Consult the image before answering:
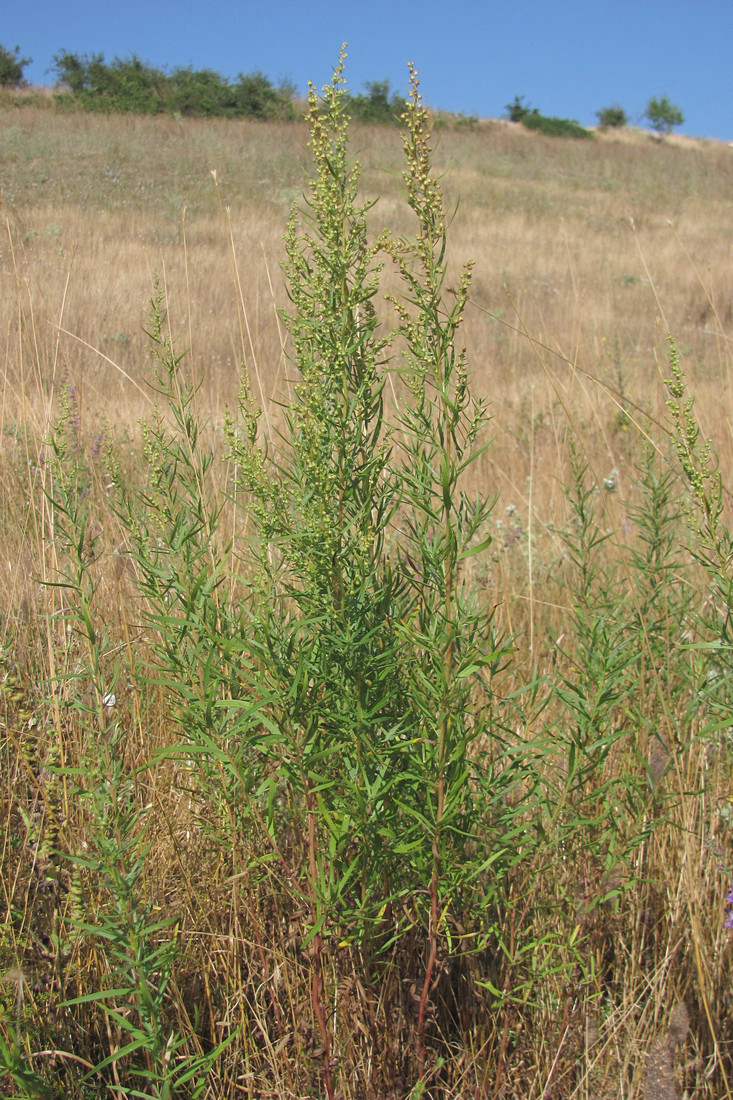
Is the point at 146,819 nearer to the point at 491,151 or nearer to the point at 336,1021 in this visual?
the point at 336,1021

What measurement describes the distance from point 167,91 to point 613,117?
2938 cm

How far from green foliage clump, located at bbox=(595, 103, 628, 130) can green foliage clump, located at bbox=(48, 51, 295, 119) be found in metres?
24.6

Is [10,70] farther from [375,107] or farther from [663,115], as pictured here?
[663,115]

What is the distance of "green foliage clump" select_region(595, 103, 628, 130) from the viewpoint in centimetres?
4322

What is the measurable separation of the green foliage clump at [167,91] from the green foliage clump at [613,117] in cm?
2460

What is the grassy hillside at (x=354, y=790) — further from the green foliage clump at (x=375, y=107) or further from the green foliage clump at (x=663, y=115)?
the green foliage clump at (x=663, y=115)

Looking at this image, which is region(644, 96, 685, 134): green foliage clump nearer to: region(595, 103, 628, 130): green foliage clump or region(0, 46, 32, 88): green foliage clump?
region(595, 103, 628, 130): green foliage clump

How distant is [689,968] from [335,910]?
807 millimetres

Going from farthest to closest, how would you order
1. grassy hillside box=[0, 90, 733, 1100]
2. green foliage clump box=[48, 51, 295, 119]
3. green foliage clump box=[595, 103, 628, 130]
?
green foliage clump box=[595, 103, 628, 130] < green foliage clump box=[48, 51, 295, 119] < grassy hillside box=[0, 90, 733, 1100]

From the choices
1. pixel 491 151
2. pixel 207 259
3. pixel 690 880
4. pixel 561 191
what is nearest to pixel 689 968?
pixel 690 880

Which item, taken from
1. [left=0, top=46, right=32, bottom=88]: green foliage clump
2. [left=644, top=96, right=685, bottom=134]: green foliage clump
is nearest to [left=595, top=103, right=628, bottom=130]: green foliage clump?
[left=644, top=96, right=685, bottom=134]: green foliage clump

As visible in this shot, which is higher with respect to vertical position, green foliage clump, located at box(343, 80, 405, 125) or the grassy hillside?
green foliage clump, located at box(343, 80, 405, 125)

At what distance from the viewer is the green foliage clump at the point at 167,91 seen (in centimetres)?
2527

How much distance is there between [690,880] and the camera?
4.66 ft
